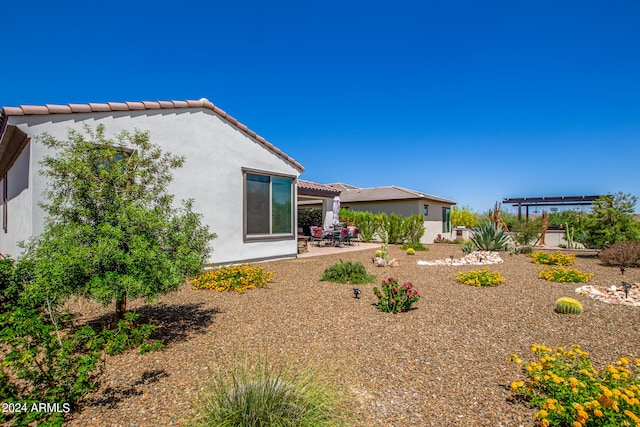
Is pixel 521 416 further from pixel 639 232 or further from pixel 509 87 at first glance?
pixel 509 87

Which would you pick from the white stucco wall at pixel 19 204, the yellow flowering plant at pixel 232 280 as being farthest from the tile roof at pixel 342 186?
the white stucco wall at pixel 19 204

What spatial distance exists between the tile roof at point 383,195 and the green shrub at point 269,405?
2126 centimetres

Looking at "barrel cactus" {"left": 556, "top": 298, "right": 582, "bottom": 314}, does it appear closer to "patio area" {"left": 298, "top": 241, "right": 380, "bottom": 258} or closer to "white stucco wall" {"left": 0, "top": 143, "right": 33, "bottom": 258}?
"patio area" {"left": 298, "top": 241, "right": 380, "bottom": 258}

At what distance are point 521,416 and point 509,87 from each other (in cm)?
1795

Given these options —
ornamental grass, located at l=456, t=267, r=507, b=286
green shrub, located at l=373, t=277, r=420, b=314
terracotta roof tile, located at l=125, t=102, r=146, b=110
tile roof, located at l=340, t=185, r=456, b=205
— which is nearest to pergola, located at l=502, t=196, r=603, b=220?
tile roof, located at l=340, t=185, r=456, b=205

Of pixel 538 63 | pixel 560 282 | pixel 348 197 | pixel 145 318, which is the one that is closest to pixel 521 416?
pixel 145 318

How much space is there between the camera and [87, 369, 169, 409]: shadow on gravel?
107 inches

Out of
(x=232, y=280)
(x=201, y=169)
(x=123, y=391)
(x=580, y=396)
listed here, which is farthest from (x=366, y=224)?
(x=123, y=391)

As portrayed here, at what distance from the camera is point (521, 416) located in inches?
101

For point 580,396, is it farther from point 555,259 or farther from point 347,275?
point 555,259

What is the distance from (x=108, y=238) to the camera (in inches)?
136

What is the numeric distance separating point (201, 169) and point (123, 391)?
23.9 feet

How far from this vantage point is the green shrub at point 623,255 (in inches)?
399

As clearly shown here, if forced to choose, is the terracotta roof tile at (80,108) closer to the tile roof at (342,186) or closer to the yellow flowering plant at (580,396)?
the yellow flowering plant at (580,396)
